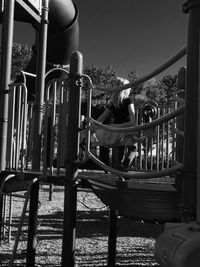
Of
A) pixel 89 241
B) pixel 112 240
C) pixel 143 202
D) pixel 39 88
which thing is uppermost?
pixel 39 88

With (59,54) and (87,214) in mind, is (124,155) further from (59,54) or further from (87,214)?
(59,54)

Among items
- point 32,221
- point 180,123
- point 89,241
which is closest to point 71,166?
point 32,221

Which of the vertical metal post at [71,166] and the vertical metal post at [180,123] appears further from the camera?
the vertical metal post at [180,123]

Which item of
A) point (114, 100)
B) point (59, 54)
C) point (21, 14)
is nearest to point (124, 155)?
point (114, 100)

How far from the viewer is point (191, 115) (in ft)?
4.78

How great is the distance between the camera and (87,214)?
736 centimetres

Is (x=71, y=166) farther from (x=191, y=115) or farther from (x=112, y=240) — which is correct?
(x=191, y=115)

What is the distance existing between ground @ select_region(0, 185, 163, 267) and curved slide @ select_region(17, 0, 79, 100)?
4.25m

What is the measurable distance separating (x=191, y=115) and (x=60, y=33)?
8493mm

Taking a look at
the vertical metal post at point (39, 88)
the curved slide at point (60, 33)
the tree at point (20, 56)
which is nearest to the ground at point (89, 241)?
the vertical metal post at point (39, 88)

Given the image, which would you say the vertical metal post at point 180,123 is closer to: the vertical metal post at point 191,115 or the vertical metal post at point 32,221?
the vertical metal post at point 32,221

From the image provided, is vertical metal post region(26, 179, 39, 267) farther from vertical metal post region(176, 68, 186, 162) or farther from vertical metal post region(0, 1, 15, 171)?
vertical metal post region(176, 68, 186, 162)

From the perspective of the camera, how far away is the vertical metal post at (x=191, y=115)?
1436mm

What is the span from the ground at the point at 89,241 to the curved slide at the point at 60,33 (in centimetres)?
425
